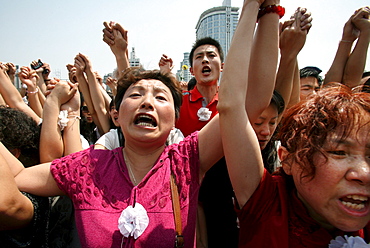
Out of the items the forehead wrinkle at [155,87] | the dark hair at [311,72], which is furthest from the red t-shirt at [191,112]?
the dark hair at [311,72]

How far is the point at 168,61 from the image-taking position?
376 cm

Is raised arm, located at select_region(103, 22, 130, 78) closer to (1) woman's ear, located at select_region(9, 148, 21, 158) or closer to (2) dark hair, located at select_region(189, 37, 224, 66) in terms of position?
(1) woman's ear, located at select_region(9, 148, 21, 158)

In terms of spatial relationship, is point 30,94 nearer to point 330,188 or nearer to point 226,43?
point 330,188

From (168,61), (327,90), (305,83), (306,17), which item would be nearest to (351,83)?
(305,83)

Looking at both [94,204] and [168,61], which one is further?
[168,61]

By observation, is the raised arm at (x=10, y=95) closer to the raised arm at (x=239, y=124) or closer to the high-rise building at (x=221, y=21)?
the raised arm at (x=239, y=124)

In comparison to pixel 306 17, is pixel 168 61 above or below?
below

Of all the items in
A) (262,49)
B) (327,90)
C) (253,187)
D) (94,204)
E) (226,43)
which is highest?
(226,43)

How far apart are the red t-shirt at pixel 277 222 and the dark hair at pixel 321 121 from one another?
0.66 ft

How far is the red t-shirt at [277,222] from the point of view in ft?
3.65

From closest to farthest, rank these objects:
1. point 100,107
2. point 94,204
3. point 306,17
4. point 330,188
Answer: point 330,188
point 94,204
point 306,17
point 100,107

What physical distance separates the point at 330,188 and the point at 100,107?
101 inches

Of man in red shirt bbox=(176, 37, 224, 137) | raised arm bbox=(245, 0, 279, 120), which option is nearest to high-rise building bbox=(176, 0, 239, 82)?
man in red shirt bbox=(176, 37, 224, 137)

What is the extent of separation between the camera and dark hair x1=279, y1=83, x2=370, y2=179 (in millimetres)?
1051
